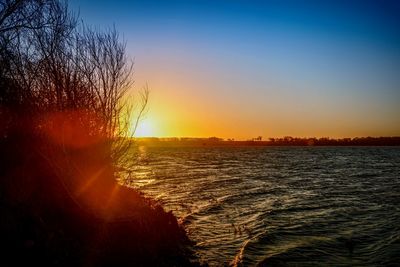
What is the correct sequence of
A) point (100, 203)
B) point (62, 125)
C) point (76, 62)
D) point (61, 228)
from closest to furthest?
point (61, 228) < point (62, 125) < point (76, 62) < point (100, 203)

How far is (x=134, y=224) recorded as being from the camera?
1210 centimetres

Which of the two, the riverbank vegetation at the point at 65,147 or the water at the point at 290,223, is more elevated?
the riverbank vegetation at the point at 65,147

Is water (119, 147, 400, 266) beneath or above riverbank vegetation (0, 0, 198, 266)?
beneath

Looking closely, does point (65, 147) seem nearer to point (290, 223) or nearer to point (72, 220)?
point (72, 220)

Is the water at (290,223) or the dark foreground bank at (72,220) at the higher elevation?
the dark foreground bank at (72,220)

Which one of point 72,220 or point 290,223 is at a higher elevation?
point 72,220

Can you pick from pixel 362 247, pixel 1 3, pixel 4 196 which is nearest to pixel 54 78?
pixel 1 3

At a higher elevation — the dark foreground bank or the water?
the dark foreground bank

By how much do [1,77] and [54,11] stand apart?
3.21 m

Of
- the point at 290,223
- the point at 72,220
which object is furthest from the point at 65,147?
the point at 290,223

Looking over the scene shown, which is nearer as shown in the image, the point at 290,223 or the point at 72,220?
the point at 72,220

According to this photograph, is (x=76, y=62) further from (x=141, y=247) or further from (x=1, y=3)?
(x=141, y=247)

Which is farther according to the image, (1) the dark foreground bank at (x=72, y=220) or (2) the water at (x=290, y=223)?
(2) the water at (x=290, y=223)

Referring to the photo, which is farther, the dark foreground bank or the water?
the water
